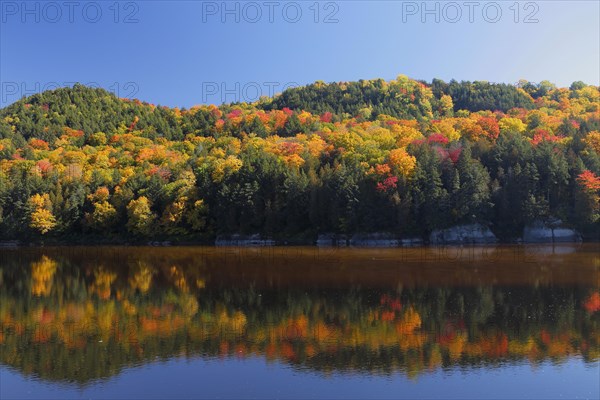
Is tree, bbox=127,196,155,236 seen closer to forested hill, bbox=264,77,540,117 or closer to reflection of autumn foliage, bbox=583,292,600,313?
forested hill, bbox=264,77,540,117

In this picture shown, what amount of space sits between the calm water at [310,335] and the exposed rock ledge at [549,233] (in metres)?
→ 26.3

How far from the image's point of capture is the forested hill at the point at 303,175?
2446 inches

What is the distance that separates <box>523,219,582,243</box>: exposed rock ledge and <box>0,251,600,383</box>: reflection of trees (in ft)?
118

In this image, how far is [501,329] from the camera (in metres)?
19.1

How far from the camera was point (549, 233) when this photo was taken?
59.9 meters

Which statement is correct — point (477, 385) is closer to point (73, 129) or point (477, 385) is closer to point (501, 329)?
point (501, 329)

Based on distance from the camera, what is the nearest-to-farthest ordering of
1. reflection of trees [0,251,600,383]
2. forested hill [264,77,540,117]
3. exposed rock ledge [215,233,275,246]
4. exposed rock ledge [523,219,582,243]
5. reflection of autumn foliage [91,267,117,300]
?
reflection of trees [0,251,600,383]
reflection of autumn foliage [91,267,117,300]
exposed rock ledge [523,219,582,243]
exposed rock ledge [215,233,275,246]
forested hill [264,77,540,117]

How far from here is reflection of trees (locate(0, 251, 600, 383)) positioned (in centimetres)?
1641

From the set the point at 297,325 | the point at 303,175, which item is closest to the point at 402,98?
the point at 303,175

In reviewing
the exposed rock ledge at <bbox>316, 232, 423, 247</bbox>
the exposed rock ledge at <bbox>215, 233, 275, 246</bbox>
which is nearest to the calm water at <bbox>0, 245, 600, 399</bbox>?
the exposed rock ledge at <bbox>316, 232, 423, 247</bbox>

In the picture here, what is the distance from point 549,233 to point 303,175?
31.6 m

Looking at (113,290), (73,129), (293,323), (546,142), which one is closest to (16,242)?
(73,129)

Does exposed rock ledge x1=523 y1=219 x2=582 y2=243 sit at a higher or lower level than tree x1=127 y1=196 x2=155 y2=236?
lower

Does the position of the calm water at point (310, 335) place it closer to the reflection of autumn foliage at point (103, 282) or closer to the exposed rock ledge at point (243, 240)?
the reflection of autumn foliage at point (103, 282)
